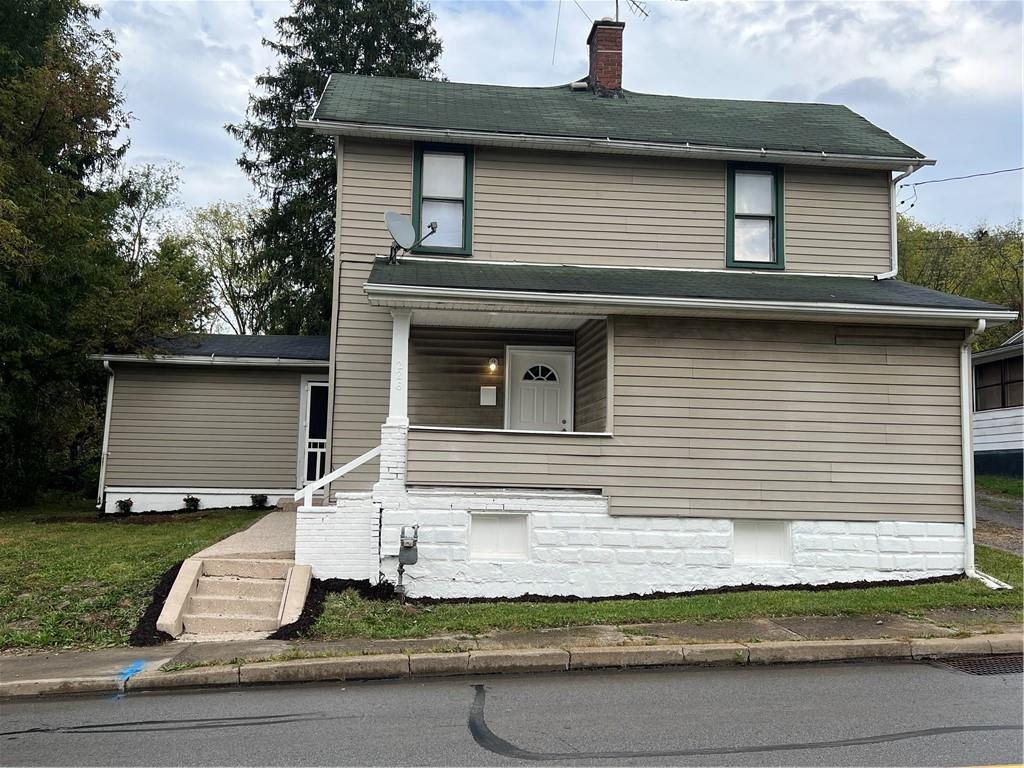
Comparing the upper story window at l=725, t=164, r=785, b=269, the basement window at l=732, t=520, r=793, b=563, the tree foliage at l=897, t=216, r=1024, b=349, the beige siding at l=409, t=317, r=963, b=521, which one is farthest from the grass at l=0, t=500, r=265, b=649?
the tree foliage at l=897, t=216, r=1024, b=349

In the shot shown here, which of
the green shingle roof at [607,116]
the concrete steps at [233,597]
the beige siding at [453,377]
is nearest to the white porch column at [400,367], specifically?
the concrete steps at [233,597]

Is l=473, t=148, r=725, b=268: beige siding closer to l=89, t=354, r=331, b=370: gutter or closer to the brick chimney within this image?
the brick chimney

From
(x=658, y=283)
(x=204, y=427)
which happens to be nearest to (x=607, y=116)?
(x=658, y=283)

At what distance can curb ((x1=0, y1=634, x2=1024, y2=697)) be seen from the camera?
6.26 meters

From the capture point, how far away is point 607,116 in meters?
12.9

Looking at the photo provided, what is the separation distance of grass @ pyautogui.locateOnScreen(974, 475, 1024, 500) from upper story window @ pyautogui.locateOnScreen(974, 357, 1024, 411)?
6.37 ft

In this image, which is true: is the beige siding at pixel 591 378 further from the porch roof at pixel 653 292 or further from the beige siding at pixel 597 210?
the beige siding at pixel 597 210

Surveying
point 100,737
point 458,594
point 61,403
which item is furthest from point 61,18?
point 100,737

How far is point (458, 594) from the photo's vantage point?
9086 millimetres

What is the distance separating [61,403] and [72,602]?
9.95 meters

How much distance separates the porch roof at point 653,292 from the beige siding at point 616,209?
2.61 ft

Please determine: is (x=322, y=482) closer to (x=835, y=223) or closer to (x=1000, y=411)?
(x=835, y=223)

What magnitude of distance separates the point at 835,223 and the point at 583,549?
650 cm

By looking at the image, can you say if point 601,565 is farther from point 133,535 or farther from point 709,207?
point 133,535
